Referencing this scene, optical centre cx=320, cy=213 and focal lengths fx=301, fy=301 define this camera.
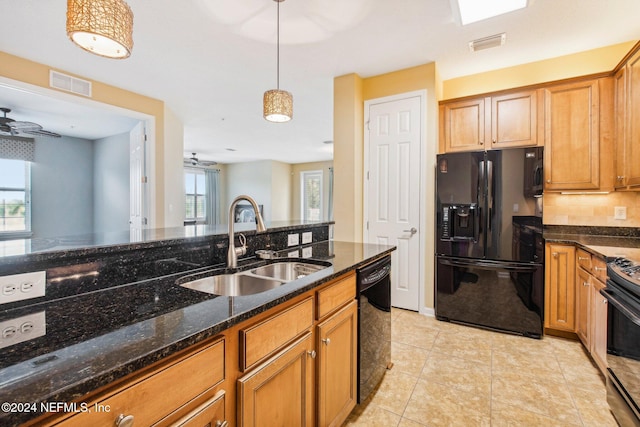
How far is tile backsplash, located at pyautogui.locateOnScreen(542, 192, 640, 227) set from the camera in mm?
2689

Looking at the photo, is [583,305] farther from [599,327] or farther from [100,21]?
[100,21]

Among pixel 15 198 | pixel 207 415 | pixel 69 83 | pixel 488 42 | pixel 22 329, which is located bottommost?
pixel 207 415

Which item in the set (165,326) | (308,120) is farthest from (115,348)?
(308,120)

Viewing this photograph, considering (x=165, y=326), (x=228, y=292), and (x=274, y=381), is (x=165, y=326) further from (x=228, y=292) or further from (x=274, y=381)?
(x=228, y=292)

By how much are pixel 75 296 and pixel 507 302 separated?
3.01m

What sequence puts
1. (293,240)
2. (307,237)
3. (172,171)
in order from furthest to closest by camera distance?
1. (172,171)
2. (307,237)
3. (293,240)

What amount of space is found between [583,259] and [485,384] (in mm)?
1276

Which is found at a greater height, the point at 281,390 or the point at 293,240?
the point at 293,240

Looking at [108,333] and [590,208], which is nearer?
[108,333]

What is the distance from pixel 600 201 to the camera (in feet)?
9.22

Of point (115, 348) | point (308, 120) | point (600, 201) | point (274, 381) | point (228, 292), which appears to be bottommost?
point (274, 381)

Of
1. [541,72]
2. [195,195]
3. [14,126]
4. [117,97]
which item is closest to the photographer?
[541,72]

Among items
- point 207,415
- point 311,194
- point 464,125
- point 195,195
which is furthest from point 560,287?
point 195,195

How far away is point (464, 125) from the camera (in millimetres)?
3035
